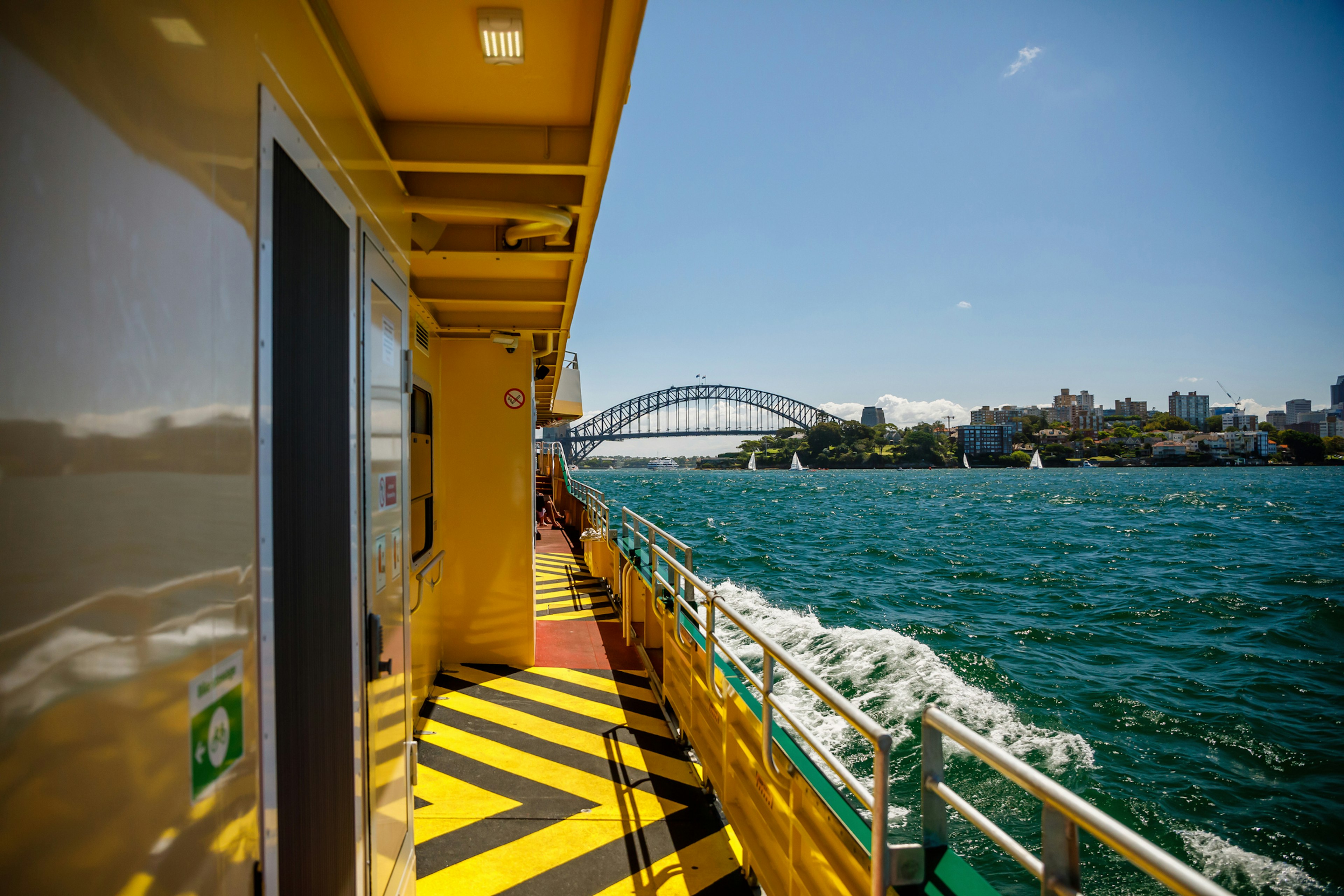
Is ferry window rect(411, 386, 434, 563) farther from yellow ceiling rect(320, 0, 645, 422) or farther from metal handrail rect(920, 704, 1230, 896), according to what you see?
metal handrail rect(920, 704, 1230, 896)

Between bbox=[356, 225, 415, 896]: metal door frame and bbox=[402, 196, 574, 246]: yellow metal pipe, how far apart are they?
35 cm

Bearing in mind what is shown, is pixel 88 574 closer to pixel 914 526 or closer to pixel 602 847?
pixel 602 847

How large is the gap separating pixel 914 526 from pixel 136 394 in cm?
3513

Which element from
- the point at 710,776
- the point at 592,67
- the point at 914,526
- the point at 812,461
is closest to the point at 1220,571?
the point at 914,526

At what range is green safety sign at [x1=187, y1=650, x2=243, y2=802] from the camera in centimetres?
100

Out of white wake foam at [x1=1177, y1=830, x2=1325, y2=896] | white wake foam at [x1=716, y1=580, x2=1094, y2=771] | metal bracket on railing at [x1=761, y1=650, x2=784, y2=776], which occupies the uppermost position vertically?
metal bracket on railing at [x1=761, y1=650, x2=784, y2=776]

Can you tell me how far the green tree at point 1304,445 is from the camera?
10519cm

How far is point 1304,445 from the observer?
105562 millimetres

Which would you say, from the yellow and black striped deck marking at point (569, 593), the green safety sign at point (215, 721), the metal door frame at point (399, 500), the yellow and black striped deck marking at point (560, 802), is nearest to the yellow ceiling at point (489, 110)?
the metal door frame at point (399, 500)

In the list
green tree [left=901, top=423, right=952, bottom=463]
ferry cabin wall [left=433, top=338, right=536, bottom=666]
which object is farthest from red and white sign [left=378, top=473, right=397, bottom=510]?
green tree [left=901, top=423, right=952, bottom=463]

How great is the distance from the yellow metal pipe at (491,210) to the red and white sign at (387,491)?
1.14 meters

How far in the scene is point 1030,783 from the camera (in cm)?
121

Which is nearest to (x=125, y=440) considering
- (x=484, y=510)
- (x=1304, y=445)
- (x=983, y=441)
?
(x=484, y=510)

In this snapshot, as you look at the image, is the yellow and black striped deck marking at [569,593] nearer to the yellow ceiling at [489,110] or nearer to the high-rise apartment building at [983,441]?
the yellow ceiling at [489,110]
